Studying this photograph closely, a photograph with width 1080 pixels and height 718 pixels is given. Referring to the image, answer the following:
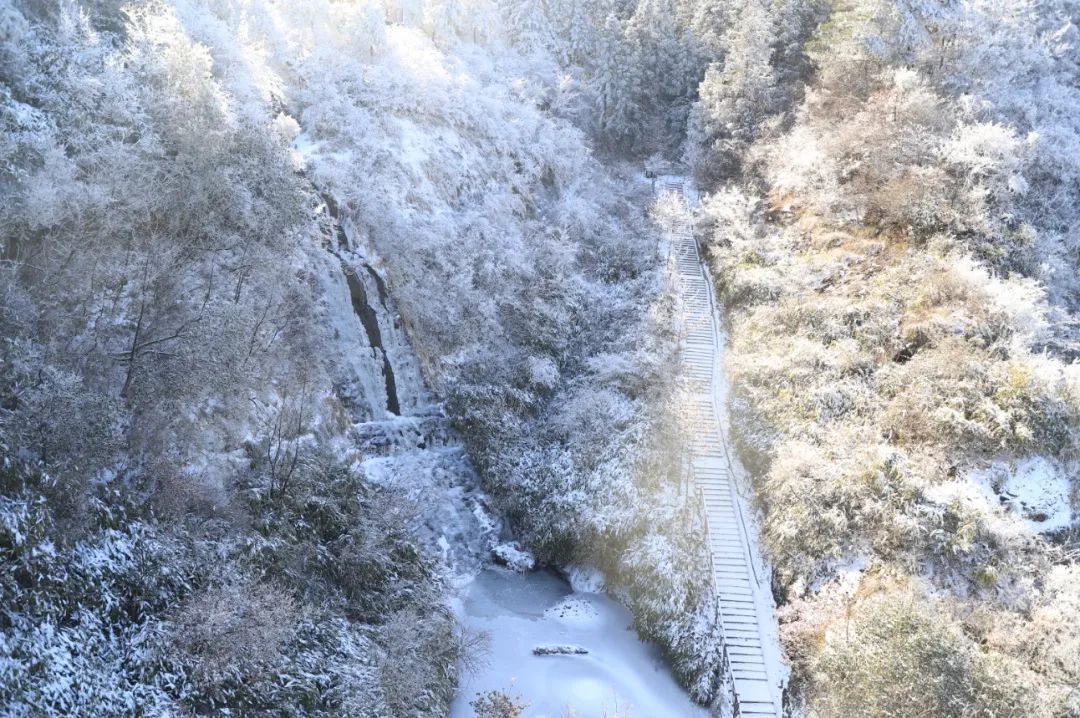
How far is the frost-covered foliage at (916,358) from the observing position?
16.3 m

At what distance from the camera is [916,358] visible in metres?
22.6

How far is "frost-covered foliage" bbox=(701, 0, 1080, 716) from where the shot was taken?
1631 cm

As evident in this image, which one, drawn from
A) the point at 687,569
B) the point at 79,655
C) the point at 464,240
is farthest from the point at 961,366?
the point at 79,655

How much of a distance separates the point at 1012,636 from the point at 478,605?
13922 mm

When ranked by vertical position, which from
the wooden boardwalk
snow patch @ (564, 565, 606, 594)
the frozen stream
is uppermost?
the wooden boardwalk

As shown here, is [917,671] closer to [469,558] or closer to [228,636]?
[469,558]

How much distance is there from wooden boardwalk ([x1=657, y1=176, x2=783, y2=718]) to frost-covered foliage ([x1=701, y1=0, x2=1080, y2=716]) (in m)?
0.87

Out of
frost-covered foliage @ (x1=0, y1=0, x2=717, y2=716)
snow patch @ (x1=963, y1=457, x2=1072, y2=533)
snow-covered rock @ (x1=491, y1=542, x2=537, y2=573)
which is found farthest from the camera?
snow-covered rock @ (x1=491, y1=542, x2=537, y2=573)

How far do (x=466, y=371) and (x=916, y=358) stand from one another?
15.6m

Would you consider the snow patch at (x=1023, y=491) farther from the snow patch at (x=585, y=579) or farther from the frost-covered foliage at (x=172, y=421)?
the frost-covered foliage at (x=172, y=421)

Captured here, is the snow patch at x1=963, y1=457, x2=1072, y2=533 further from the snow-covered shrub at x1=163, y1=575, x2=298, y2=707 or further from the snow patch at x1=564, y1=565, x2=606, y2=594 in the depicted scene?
the snow-covered shrub at x1=163, y1=575, x2=298, y2=707

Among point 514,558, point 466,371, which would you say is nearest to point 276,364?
point 466,371

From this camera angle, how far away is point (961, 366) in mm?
21406

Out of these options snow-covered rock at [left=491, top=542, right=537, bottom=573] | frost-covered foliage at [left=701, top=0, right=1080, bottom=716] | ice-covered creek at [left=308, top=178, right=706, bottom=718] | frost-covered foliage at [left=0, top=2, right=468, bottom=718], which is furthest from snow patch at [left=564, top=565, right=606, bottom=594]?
frost-covered foliage at [left=701, top=0, right=1080, bottom=716]
